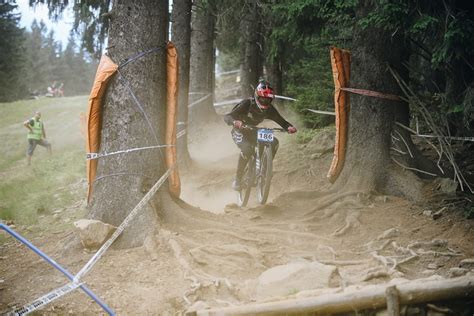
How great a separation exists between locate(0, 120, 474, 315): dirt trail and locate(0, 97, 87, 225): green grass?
11.4 ft

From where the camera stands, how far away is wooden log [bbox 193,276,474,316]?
3400 millimetres

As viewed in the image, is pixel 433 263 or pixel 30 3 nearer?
pixel 433 263

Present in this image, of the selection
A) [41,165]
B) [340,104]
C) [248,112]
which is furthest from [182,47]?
[41,165]

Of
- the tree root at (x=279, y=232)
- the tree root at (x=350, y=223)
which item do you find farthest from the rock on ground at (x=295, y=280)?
the tree root at (x=350, y=223)

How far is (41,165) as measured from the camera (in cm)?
1577

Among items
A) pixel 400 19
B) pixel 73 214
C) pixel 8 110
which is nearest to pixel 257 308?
pixel 400 19

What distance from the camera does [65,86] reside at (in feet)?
232

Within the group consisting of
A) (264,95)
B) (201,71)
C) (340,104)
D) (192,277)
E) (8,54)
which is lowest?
(192,277)

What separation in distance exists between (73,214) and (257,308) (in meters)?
5.90

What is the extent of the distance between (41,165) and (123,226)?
38.9 feet

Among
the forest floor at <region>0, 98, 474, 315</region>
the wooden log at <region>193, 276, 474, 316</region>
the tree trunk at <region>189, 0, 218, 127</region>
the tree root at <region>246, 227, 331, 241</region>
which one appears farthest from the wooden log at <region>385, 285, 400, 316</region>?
the tree trunk at <region>189, 0, 218, 127</region>

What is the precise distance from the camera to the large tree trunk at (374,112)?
7316 mm

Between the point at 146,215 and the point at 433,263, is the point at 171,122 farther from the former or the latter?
the point at 433,263

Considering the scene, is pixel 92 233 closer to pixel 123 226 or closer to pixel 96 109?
pixel 123 226
